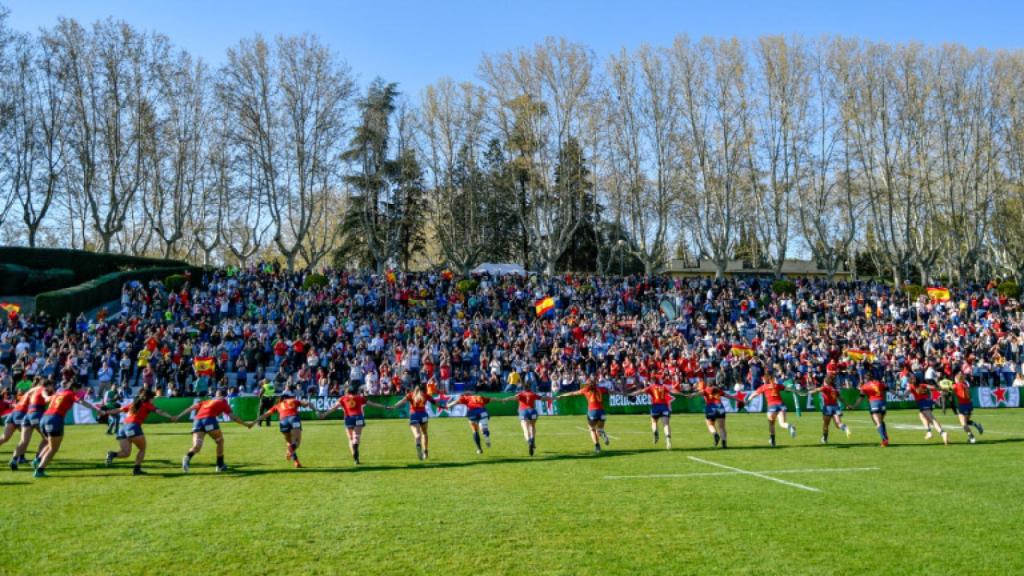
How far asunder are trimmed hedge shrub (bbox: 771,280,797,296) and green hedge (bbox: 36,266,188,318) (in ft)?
126

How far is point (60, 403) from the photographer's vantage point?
1504 cm

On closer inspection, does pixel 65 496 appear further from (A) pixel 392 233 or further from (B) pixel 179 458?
(A) pixel 392 233

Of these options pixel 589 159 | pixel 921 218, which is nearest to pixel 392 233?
pixel 589 159

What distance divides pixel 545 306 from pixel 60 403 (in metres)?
27.5

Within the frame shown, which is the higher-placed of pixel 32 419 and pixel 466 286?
pixel 466 286

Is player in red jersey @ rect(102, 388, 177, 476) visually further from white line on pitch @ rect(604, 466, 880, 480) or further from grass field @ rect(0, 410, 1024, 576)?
white line on pitch @ rect(604, 466, 880, 480)

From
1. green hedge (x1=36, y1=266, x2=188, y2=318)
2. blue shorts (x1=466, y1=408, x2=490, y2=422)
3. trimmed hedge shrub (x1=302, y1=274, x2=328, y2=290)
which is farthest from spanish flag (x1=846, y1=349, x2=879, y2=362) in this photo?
green hedge (x1=36, y1=266, x2=188, y2=318)

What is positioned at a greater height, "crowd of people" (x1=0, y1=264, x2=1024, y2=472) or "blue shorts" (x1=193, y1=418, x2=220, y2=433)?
"crowd of people" (x1=0, y1=264, x2=1024, y2=472)

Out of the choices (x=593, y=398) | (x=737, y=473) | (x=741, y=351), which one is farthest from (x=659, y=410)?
(x=741, y=351)

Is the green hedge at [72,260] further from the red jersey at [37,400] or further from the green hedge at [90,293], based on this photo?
the red jersey at [37,400]

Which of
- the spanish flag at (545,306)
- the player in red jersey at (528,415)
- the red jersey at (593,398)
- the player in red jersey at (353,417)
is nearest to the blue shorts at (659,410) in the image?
the red jersey at (593,398)

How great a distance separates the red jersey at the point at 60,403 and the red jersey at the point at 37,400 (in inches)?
34.3

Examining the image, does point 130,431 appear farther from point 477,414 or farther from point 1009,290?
point 1009,290

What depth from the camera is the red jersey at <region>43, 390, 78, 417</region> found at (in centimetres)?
1482
